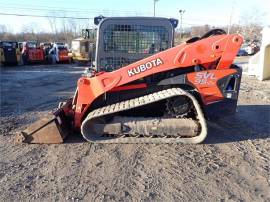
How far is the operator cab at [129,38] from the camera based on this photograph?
19.8 ft

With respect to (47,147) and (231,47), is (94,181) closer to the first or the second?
(47,147)

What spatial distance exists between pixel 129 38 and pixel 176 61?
3.53ft

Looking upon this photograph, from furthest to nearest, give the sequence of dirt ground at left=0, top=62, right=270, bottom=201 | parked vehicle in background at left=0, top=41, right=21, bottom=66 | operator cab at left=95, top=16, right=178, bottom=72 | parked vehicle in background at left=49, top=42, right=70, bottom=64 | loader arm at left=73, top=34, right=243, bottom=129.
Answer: parked vehicle in background at left=49, top=42, right=70, bottom=64
parked vehicle in background at left=0, top=41, right=21, bottom=66
operator cab at left=95, top=16, right=178, bottom=72
loader arm at left=73, top=34, right=243, bottom=129
dirt ground at left=0, top=62, right=270, bottom=201

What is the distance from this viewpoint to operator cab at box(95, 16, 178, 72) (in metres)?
6.02

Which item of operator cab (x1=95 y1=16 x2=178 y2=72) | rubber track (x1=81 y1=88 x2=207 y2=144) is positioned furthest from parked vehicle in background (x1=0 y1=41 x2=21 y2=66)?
rubber track (x1=81 y1=88 x2=207 y2=144)

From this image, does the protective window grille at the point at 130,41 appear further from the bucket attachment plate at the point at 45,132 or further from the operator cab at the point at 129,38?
the bucket attachment plate at the point at 45,132

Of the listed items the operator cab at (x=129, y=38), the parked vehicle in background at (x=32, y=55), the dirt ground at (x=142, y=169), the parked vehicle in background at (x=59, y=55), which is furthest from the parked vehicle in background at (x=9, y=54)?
the operator cab at (x=129, y=38)

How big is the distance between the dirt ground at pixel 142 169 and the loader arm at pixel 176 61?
97cm

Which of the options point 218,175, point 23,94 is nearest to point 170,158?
point 218,175

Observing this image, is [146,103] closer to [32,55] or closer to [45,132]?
[45,132]

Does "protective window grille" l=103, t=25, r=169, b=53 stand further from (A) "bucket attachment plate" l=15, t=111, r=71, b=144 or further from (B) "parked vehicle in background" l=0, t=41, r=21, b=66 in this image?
(B) "parked vehicle in background" l=0, t=41, r=21, b=66

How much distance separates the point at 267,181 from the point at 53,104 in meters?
6.22

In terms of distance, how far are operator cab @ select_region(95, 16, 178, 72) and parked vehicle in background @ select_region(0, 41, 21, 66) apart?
756 inches

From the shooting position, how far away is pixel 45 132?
5.54 meters
